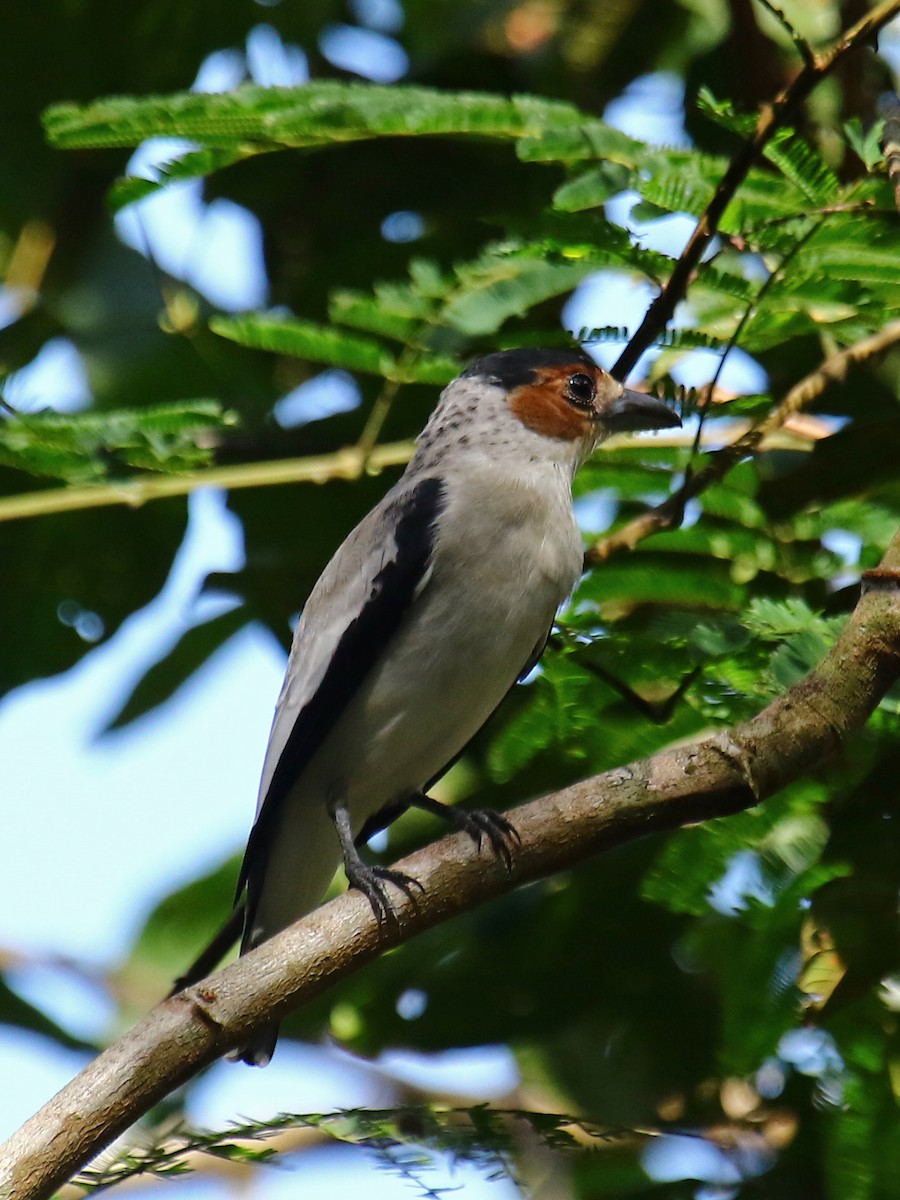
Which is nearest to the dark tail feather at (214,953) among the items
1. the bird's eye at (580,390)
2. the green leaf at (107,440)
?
the green leaf at (107,440)

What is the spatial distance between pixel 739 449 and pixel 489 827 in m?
1.41

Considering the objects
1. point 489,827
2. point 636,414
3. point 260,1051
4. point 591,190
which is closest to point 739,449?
point 636,414

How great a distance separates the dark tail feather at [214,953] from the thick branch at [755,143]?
2.06 meters

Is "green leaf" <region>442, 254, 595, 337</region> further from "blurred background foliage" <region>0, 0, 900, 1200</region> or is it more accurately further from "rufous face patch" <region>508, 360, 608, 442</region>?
"rufous face patch" <region>508, 360, 608, 442</region>

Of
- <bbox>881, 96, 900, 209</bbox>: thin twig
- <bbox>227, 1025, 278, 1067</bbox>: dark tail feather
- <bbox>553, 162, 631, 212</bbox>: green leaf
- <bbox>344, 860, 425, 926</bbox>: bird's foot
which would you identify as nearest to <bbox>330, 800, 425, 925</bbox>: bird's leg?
<bbox>344, 860, 425, 926</bbox>: bird's foot

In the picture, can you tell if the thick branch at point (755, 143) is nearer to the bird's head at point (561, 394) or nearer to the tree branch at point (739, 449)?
the tree branch at point (739, 449)

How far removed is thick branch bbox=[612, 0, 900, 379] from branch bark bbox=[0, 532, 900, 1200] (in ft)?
3.77

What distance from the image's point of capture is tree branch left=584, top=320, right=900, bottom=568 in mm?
4070

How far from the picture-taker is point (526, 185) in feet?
17.7

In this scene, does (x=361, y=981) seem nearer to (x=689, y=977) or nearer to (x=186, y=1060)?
(x=689, y=977)

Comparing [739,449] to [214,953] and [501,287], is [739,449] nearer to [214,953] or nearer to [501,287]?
[501,287]

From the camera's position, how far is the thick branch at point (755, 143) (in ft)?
12.0

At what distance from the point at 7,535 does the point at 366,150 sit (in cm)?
194

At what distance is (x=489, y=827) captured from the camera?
3.27 meters
